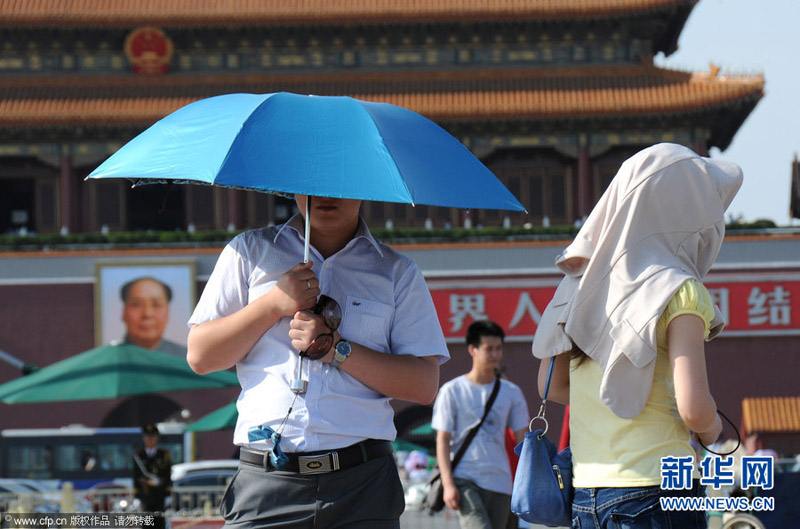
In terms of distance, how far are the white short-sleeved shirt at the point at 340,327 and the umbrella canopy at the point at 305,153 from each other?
215mm

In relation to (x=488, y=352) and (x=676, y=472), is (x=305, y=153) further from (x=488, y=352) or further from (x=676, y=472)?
(x=488, y=352)

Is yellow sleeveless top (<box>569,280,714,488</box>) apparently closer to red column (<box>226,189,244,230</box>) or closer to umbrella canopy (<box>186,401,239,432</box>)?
umbrella canopy (<box>186,401,239,432</box>)

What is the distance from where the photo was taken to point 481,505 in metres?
5.56

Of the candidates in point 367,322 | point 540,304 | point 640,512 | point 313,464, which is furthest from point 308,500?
point 540,304

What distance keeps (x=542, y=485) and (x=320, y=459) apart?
53 cm

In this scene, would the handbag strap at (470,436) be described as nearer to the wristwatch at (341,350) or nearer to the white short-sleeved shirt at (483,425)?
the white short-sleeved shirt at (483,425)

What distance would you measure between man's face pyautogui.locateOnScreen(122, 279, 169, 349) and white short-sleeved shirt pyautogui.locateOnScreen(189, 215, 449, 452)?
15465 mm

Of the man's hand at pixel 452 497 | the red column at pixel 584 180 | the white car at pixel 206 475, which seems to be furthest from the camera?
the red column at pixel 584 180

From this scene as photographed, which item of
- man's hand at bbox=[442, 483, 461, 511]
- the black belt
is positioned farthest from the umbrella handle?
man's hand at bbox=[442, 483, 461, 511]

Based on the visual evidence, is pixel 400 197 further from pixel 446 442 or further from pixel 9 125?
pixel 9 125

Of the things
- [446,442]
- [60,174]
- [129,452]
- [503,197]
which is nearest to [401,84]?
[60,174]

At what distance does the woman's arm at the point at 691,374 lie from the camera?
271cm

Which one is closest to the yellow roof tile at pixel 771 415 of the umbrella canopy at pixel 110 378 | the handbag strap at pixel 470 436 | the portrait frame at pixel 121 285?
the portrait frame at pixel 121 285

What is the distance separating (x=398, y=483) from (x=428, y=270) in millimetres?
15460
